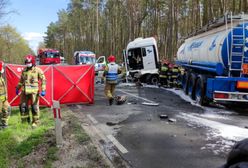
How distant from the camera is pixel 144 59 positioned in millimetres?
24156

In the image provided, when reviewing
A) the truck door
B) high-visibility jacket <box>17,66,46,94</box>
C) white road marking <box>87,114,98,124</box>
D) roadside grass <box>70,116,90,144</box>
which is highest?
the truck door

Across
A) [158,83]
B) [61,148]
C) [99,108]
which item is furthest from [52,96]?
[158,83]

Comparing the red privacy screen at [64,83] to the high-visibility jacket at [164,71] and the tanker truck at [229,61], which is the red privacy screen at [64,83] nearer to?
the tanker truck at [229,61]

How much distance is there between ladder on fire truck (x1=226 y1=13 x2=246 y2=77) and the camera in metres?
10.8

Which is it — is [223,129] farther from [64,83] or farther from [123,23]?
[123,23]

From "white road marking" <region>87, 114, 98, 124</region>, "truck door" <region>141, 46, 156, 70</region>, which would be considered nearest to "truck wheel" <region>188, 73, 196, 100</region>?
"white road marking" <region>87, 114, 98, 124</region>

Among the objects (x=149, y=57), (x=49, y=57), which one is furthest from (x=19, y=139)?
(x=49, y=57)

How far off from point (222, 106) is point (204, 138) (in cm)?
604

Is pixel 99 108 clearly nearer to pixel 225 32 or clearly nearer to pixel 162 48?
pixel 225 32

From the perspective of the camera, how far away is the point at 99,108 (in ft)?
40.7

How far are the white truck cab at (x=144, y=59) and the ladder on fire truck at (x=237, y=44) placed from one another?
42.2ft

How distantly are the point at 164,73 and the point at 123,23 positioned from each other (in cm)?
3471

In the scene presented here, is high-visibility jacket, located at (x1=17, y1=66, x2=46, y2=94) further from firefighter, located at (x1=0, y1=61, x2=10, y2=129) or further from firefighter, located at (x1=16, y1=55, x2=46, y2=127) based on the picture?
firefighter, located at (x1=0, y1=61, x2=10, y2=129)

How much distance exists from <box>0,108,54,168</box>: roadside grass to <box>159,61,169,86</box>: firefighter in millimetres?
12383
